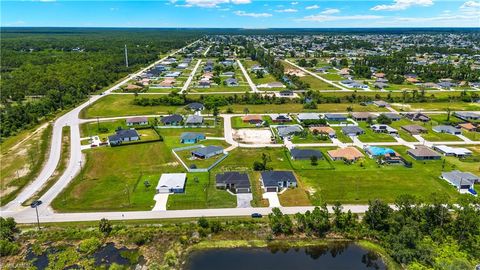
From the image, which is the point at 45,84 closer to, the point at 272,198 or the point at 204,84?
the point at 204,84

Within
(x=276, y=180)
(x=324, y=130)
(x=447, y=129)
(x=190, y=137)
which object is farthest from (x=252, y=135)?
(x=447, y=129)

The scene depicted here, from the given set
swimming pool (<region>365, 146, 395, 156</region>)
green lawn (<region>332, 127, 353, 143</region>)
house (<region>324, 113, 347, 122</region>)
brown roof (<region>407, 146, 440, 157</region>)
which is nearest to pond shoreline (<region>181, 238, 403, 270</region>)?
swimming pool (<region>365, 146, 395, 156</region>)

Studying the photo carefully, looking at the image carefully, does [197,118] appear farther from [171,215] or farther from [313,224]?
[313,224]

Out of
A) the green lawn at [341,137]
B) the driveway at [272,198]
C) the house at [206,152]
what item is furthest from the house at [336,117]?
the driveway at [272,198]

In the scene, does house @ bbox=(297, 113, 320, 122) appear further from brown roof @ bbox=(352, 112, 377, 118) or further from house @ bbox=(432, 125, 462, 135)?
house @ bbox=(432, 125, 462, 135)

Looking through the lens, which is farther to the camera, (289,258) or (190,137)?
(190,137)
